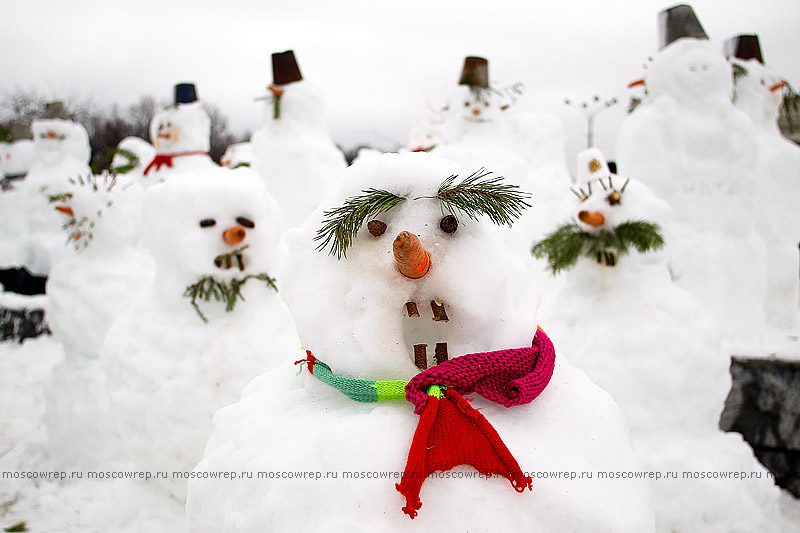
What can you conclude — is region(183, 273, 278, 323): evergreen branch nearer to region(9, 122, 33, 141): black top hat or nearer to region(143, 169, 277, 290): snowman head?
region(143, 169, 277, 290): snowman head

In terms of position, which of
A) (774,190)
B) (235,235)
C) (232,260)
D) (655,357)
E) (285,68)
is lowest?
(655,357)

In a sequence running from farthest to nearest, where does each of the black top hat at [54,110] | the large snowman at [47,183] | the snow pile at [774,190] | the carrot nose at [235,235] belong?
the black top hat at [54,110]
the large snowman at [47,183]
the snow pile at [774,190]
the carrot nose at [235,235]

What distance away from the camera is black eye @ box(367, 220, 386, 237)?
1.01 metres

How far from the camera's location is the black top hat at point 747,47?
14.3 feet

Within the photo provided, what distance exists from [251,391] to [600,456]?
78cm

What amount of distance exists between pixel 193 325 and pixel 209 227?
0.37m

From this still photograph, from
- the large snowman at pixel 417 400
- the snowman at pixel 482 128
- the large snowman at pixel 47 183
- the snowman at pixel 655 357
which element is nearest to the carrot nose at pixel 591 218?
the snowman at pixel 655 357

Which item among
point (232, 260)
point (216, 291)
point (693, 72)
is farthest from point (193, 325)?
point (693, 72)

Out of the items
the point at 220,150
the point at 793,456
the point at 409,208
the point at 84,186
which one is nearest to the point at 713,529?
the point at 793,456

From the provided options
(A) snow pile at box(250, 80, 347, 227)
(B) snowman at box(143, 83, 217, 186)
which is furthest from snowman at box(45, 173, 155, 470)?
(A) snow pile at box(250, 80, 347, 227)

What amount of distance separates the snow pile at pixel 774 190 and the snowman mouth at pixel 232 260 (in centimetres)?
381

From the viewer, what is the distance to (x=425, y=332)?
1081 mm

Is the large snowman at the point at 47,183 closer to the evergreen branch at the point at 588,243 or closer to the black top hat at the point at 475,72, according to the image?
the black top hat at the point at 475,72

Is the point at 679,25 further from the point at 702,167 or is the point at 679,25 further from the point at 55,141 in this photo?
the point at 55,141
